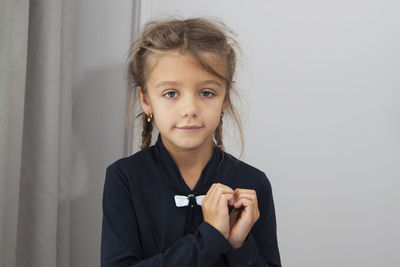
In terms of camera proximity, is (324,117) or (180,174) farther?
(324,117)

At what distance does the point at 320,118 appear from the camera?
5.64 ft

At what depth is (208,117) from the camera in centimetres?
101

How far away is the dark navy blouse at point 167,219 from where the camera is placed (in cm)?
94

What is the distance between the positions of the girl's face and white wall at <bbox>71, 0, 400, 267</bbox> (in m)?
0.56

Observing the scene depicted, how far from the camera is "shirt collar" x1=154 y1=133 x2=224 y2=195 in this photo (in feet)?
3.52

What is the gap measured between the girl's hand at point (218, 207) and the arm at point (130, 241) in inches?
0.6

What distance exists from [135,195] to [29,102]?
0.46 metres

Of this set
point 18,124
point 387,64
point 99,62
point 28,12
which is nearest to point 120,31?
point 99,62

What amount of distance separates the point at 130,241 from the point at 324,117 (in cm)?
101

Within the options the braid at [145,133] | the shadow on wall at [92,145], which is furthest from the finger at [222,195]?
the shadow on wall at [92,145]

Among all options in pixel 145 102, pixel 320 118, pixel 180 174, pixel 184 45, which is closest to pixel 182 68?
pixel 184 45

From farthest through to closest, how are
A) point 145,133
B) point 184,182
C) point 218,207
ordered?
point 145,133 → point 184,182 → point 218,207

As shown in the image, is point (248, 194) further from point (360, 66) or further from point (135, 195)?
point (360, 66)

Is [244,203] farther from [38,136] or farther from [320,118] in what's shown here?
[320,118]
